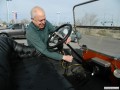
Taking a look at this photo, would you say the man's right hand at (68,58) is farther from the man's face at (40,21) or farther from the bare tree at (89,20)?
the bare tree at (89,20)

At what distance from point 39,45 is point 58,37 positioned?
14.9 inches

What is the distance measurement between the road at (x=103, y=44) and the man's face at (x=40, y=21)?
0.99 meters

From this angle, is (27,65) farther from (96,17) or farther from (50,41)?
(96,17)

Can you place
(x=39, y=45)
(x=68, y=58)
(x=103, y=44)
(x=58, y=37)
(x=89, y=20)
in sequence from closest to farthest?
1. (x=68, y=58)
2. (x=39, y=45)
3. (x=58, y=37)
4. (x=103, y=44)
5. (x=89, y=20)

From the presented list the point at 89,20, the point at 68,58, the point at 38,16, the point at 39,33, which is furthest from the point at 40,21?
the point at 89,20

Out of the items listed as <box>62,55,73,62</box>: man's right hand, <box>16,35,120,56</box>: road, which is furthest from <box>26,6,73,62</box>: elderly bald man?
<box>16,35,120,56</box>: road

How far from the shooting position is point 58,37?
3963mm

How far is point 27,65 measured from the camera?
10.7 ft

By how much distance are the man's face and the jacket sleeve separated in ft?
0.51

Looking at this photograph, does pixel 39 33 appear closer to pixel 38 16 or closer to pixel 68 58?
pixel 38 16

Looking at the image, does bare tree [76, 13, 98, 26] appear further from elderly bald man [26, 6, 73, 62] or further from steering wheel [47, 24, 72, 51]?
elderly bald man [26, 6, 73, 62]

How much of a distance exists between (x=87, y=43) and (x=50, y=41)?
2.76ft

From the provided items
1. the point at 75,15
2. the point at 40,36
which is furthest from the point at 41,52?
the point at 75,15

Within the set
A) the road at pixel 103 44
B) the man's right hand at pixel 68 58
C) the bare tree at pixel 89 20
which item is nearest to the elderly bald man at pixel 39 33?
the man's right hand at pixel 68 58
